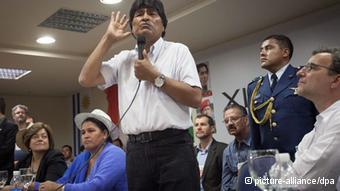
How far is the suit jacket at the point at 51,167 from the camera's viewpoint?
8.39 feet

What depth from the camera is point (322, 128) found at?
1.28m

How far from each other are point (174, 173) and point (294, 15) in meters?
2.81

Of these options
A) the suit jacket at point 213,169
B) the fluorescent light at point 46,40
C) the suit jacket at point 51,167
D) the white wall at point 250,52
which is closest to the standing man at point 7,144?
the suit jacket at point 51,167

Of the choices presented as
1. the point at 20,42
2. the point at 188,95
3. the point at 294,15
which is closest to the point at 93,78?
the point at 188,95

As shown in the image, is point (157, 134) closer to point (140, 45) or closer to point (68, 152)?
point (140, 45)

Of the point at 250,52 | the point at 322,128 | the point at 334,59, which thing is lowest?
the point at 322,128

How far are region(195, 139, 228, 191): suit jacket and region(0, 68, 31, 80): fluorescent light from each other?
3038mm

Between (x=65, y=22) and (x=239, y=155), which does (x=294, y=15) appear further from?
(x=65, y=22)

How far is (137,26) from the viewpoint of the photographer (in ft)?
4.30

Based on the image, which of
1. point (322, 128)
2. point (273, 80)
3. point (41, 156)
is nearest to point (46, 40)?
point (41, 156)

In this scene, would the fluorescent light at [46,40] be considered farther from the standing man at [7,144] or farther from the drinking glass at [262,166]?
the drinking glass at [262,166]

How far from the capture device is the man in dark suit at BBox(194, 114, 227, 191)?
302 cm

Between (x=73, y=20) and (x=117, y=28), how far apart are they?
7.42 ft

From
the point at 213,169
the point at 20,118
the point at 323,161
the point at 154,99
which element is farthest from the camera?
the point at 20,118
